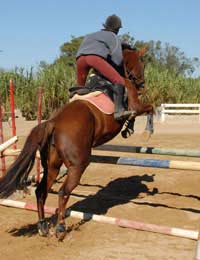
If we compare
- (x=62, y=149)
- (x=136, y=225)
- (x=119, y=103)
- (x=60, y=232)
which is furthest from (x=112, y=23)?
(x=60, y=232)

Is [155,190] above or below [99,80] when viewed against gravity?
below

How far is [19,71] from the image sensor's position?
23.9 metres

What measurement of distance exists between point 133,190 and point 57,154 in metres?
2.79

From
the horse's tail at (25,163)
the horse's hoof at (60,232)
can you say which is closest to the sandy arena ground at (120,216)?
the horse's hoof at (60,232)

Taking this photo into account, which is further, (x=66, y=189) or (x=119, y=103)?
(x=119, y=103)

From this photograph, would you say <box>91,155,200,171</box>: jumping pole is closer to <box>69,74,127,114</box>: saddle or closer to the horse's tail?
<box>69,74,127,114</box>: saddle

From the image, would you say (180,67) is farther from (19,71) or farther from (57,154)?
(57,154)

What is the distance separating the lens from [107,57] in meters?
5.60

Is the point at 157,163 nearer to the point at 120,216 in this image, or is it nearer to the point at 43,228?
the point at 120,216

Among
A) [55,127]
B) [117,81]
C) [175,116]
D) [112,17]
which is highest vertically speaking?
[112,17]

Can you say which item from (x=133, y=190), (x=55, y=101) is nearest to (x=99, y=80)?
(x=133, y=190)

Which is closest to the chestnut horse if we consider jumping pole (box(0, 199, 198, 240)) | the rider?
the rider

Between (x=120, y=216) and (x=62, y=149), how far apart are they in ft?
5.37

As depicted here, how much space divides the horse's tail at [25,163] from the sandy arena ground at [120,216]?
665mm
